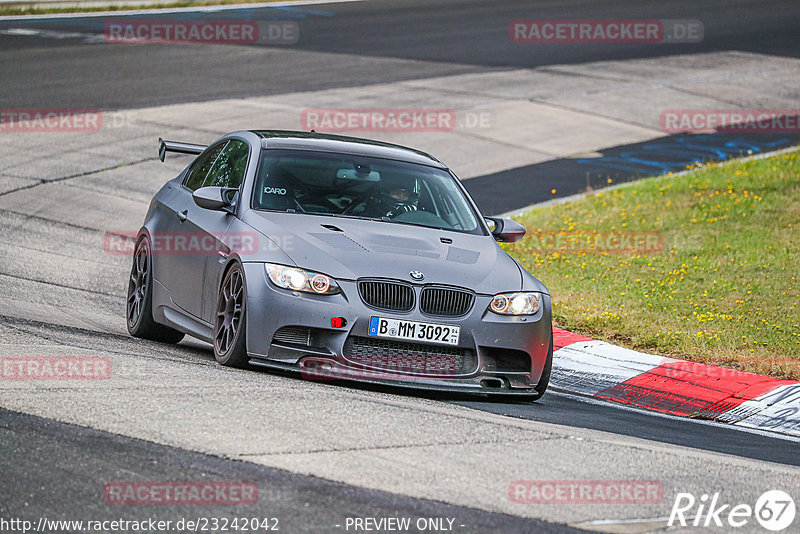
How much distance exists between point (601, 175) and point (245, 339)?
1269 cm

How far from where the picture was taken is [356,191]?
9.08 meters

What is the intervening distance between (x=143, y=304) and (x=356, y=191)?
197cm

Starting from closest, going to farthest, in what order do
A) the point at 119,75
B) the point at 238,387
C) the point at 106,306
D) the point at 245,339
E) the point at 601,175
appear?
1. the point at 238,387
2. the point at 245,339
3. the point at 106,306
4. the point at 601,175
5. the point at 119,75

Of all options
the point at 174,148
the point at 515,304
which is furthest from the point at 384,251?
the point at 174,148

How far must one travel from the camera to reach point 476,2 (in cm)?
3666

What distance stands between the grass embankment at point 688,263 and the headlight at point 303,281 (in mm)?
3826

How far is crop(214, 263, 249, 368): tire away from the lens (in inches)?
314

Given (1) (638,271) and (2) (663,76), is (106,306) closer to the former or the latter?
(1) (638,271)

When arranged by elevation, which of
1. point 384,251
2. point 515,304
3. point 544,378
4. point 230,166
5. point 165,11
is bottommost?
point 544,378

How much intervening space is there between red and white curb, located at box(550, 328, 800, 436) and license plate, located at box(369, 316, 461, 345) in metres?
2.08

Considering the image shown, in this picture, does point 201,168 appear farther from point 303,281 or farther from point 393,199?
point 303,281

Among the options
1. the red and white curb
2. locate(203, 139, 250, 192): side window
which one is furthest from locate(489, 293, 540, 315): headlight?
locate(203, 139, 250, 192): side window

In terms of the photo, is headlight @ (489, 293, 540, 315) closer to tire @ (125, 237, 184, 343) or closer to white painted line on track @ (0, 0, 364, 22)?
tire @ (125, 237, 184, 343)

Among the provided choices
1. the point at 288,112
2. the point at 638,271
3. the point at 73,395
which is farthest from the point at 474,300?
the point at 288,112
